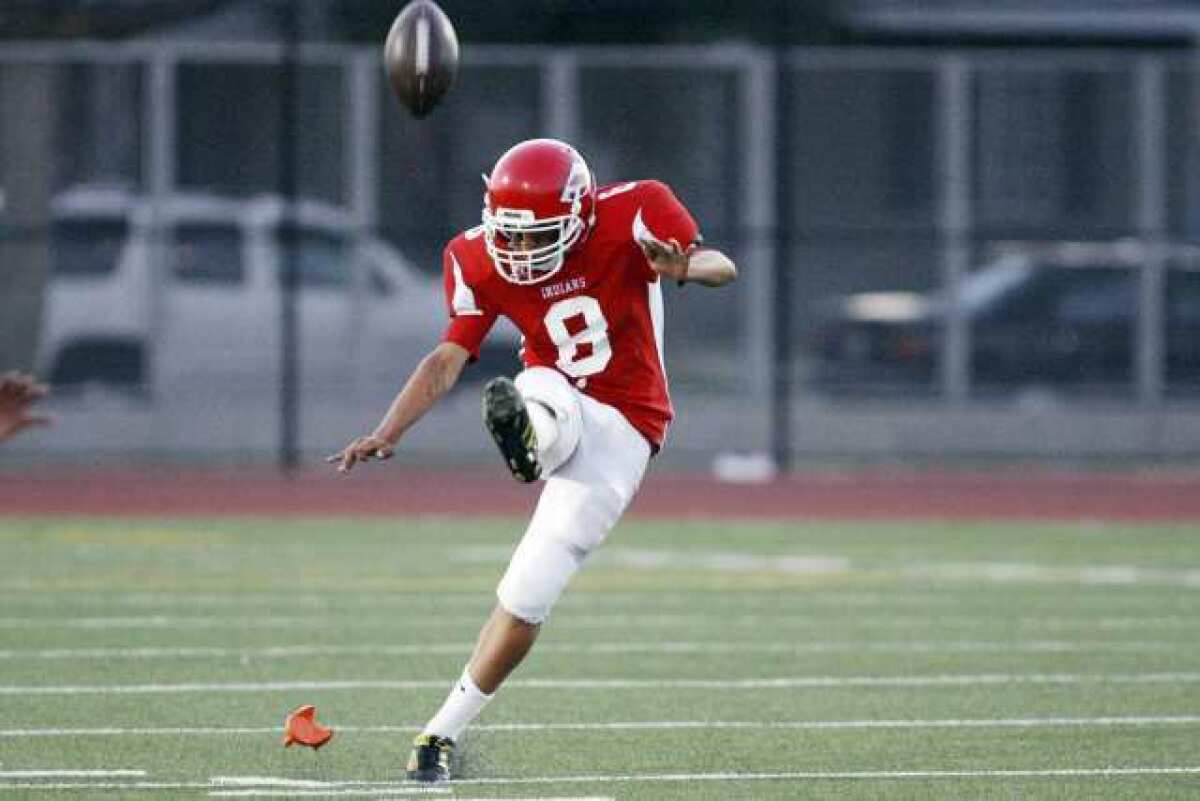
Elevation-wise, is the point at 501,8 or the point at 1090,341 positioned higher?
the point at 501,8

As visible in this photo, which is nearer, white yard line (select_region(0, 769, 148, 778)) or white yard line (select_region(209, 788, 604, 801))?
white yard line (select_region(209, 788, 604, 801))

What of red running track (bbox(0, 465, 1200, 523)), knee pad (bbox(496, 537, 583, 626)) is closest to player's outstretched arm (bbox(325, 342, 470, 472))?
knee pad (bbox(496, 537, 583, 626))

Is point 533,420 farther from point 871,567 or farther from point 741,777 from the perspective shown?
point 871,567

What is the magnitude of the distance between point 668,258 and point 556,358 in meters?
0.61

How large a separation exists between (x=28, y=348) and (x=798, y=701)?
11827 mm

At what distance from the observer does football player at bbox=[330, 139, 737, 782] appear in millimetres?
7137

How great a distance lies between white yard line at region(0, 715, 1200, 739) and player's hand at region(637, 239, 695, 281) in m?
1.75

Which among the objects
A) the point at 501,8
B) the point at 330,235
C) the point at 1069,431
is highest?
the point at 501,8

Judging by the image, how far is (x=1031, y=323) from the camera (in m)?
21.0

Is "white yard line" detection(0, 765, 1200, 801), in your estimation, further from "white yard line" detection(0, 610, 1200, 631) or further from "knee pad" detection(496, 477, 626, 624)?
"white yard line" detection(0, 610, 1200, 631)

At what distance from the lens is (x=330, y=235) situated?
20109 millimetres

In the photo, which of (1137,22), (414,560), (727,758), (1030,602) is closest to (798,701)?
(727,758)

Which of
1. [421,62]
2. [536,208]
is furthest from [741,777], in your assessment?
[421,62]

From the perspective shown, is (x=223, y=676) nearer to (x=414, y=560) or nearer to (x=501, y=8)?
(x=414, y=560)
